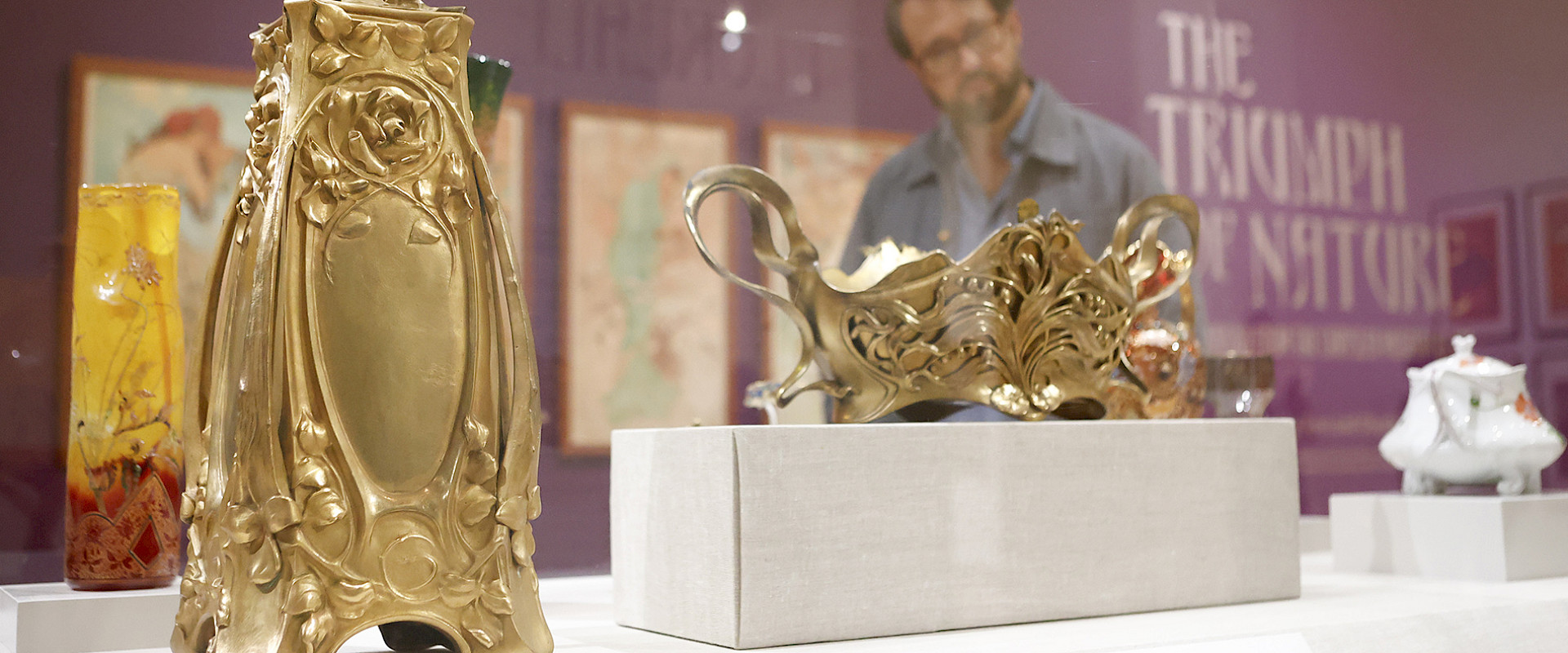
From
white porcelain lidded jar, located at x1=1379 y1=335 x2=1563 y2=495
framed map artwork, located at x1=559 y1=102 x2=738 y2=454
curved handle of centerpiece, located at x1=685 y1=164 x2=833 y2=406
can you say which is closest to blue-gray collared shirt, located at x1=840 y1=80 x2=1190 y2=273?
framed map artwork, located at x1=559 y1=102 x2=738 y2=454

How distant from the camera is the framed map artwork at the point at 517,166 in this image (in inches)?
74.4

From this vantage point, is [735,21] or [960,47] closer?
[735,21]

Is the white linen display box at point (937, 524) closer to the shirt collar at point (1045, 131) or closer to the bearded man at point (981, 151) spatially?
the bearded man at point (981, 151)

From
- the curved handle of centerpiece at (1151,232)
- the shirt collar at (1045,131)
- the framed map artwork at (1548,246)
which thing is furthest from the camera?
the framed map artwork at (1548,246)

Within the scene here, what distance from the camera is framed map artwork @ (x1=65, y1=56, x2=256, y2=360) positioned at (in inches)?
64.7

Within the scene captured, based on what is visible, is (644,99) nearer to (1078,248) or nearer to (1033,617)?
(1078,248)

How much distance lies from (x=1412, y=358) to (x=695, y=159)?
1.68 metres

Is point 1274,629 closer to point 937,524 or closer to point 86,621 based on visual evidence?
point 937,524

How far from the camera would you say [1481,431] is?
1.83 meters

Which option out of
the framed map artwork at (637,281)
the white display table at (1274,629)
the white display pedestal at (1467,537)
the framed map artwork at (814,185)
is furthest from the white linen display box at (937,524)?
the framed map artwork at (814,185)

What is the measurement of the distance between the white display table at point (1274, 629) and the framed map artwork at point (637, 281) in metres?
0.36

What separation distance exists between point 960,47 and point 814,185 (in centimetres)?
41

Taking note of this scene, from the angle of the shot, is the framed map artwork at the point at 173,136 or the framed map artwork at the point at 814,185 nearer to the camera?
the framed map artwork at the point at 173,136

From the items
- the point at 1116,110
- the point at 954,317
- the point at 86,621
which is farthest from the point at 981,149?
the point at 86,621
